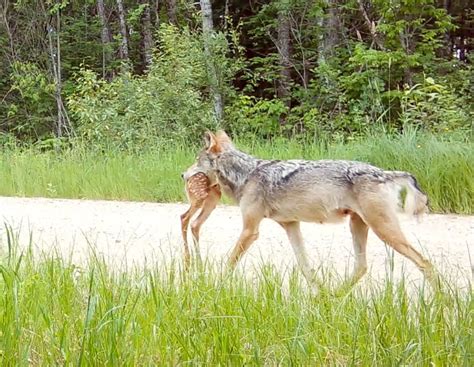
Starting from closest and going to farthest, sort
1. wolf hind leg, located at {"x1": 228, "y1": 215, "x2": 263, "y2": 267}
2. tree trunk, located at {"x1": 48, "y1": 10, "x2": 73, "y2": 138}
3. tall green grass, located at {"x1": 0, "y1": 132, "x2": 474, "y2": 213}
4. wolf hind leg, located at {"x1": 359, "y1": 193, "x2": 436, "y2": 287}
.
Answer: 1. wolf hind leg, located at {"x1": 359, "y1": 193, "x2": 436, "y2": 287}
2. wolf hind leg, located at {"x1": 228, "y1": 215, "x2": 263, "y2": 267}
3. tall green grass, located at {"x1": 0, "y1": 132, "x2": 474, "y2": 213}
4. tree trunk, located at {"x1": 48, "y1": 10, "x2": 73, "y2": 138}

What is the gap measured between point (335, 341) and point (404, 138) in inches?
310

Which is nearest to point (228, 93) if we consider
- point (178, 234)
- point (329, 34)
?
point (329, 34)

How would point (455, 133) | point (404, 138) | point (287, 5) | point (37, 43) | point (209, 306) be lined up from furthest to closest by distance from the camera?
1. point (37, 43)
2. point (287, 5)
3. point (455, 133)
4. point (404, 138)
5. point (209, 306)

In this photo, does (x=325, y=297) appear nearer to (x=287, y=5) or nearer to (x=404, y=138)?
(x=404, y=138)

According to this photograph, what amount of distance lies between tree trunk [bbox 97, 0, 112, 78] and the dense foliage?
63 mm

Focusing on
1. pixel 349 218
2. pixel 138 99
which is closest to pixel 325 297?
pixel 349 218

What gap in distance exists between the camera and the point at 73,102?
18.0 metres

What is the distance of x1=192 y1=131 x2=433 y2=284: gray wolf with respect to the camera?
5496 mm

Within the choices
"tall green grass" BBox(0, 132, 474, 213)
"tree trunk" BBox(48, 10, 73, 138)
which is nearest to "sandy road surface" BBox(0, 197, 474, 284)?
"tall green grass" BBox(0, 132, 474, 213)

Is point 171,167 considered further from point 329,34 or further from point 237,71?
point 329,34

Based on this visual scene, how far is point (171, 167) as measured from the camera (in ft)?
38.5

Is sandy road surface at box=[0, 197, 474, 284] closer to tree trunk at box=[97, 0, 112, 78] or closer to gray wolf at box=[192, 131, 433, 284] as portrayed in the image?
gray wolf at box=[192, 131, 433, 284]

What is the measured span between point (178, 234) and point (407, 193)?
3396mm

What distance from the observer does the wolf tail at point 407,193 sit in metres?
5.70
